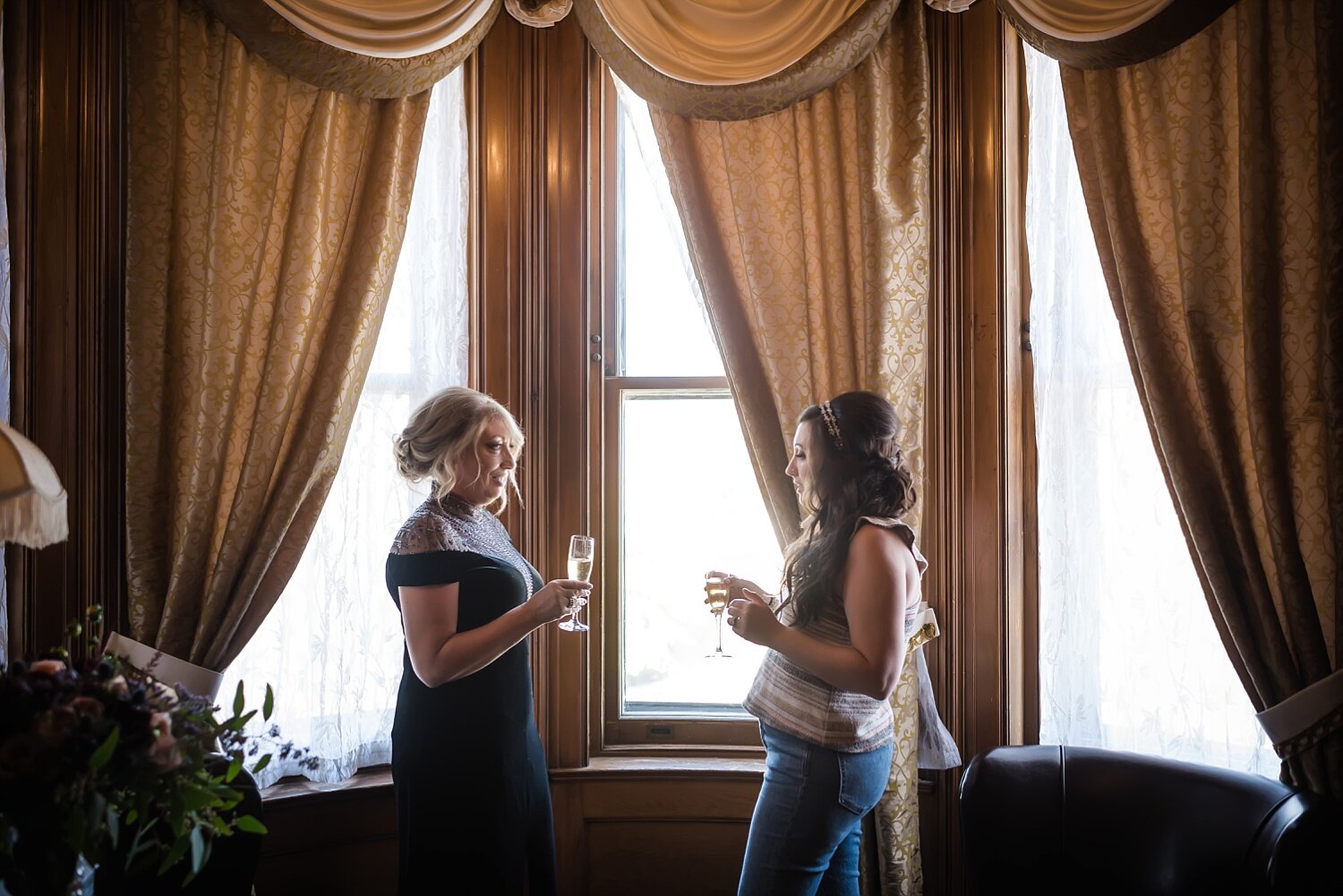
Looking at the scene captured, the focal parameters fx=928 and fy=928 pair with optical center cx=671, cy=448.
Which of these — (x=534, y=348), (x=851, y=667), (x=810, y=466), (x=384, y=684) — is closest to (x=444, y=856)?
(x=384, y=684)

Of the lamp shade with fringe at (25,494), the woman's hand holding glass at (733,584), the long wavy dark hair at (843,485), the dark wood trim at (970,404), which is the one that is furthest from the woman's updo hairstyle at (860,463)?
the lamp shade with fringe at (25,494)

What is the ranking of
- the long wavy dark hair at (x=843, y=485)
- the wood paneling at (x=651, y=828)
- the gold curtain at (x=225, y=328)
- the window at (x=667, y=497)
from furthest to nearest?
the window at (x=667, y=497), the wood paneling at (x=651, y=828), the gold curtain at (x=225, y=328), the long wavy dark hair at (x=843, y=485)

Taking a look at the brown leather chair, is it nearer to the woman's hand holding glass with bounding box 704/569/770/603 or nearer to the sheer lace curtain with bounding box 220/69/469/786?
the woman's hand holding glass with bounding box 704/569/770/603

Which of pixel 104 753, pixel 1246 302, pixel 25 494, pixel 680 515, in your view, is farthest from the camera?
pixel 680 515

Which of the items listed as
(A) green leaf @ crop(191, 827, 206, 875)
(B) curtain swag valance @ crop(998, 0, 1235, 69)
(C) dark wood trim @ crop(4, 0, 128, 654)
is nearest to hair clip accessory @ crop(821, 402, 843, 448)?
(B) curtain swag valance @ crop(998, 0, 1235, 69)

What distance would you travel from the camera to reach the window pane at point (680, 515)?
2.88 m

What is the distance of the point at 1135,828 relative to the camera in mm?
2092

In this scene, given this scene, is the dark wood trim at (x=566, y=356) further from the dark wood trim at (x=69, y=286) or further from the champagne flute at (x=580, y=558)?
the dark wood trim at (x=69, y=286)

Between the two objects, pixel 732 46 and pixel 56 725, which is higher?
pixel 732 46

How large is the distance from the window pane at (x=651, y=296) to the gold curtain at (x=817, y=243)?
0.68 feet

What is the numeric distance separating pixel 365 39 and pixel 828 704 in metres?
2.08

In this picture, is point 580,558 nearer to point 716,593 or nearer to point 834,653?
point 716,593

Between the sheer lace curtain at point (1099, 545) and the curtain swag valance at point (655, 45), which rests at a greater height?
the curtain swag valance at point (655, 45)

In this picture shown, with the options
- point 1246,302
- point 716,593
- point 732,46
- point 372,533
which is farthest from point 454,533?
point 1246,302
